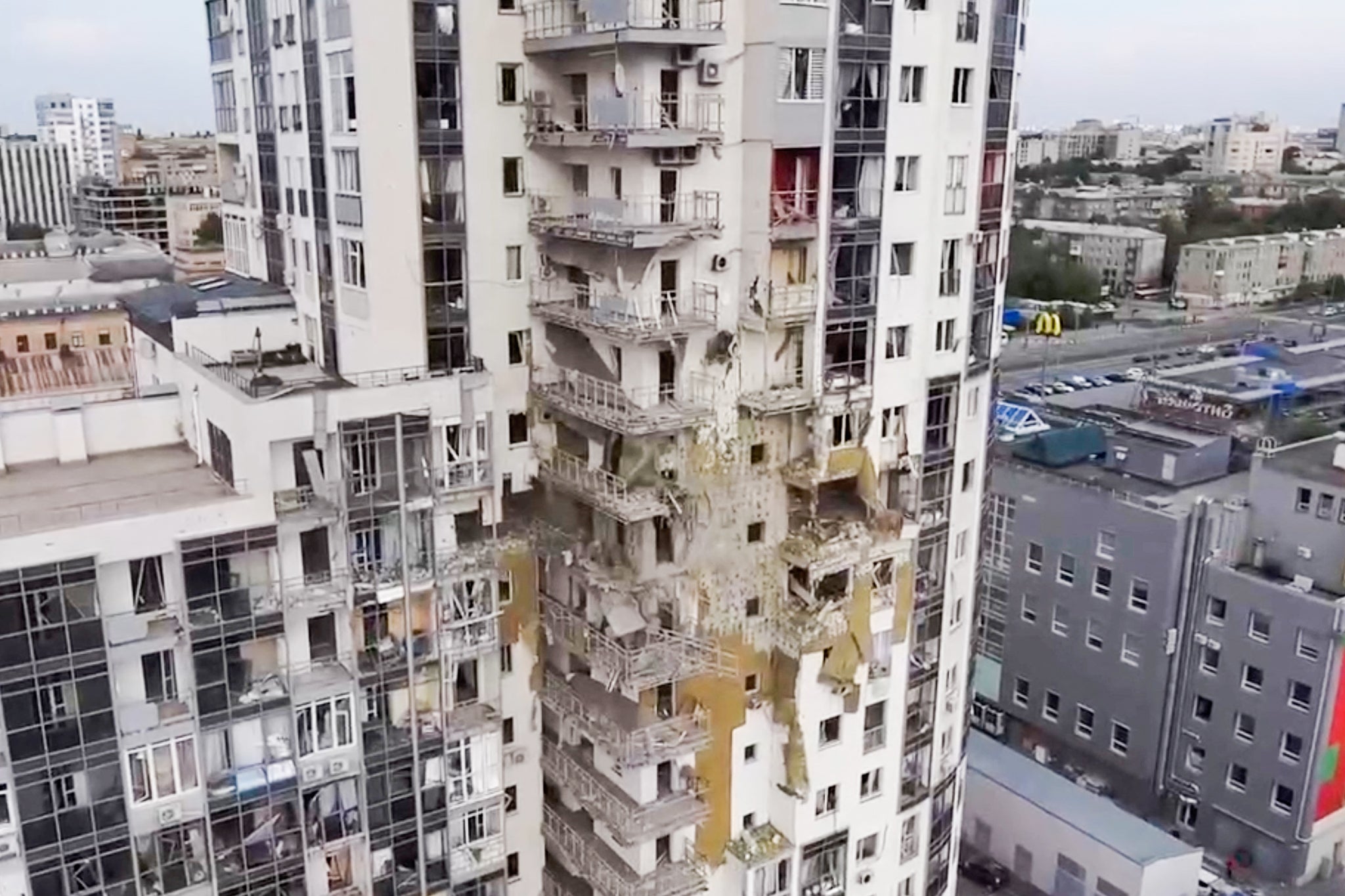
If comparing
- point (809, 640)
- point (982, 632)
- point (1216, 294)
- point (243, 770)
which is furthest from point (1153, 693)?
point (1216, 294)

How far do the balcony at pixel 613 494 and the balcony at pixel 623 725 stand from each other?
13.8 ft

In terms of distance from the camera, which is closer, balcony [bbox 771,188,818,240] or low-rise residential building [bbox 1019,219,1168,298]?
balcony [bbox 771,188,818,240]

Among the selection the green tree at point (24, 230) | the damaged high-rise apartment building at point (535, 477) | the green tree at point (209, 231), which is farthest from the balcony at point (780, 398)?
the green tree at point (24, 230)

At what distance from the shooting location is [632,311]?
21.9 metres

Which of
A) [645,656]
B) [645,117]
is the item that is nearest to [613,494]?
[645,656]

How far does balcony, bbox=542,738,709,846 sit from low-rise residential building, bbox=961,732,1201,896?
714 inches

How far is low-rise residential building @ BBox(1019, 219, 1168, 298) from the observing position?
140m

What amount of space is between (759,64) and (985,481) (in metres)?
11.1

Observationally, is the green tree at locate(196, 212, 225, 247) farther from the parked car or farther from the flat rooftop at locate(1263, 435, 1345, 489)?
the flat rooftop at locate(1263, 435, 1345, 489)

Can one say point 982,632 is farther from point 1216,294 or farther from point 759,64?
point 1216,294

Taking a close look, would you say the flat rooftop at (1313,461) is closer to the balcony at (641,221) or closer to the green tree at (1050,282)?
the balcony at (641,221)

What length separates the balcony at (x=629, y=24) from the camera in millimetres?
20109

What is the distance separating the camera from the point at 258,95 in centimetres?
2558

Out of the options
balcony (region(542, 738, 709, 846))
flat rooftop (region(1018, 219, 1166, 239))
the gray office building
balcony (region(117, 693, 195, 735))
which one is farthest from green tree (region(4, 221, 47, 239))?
balcony (region(117, 693, 195, 735))
